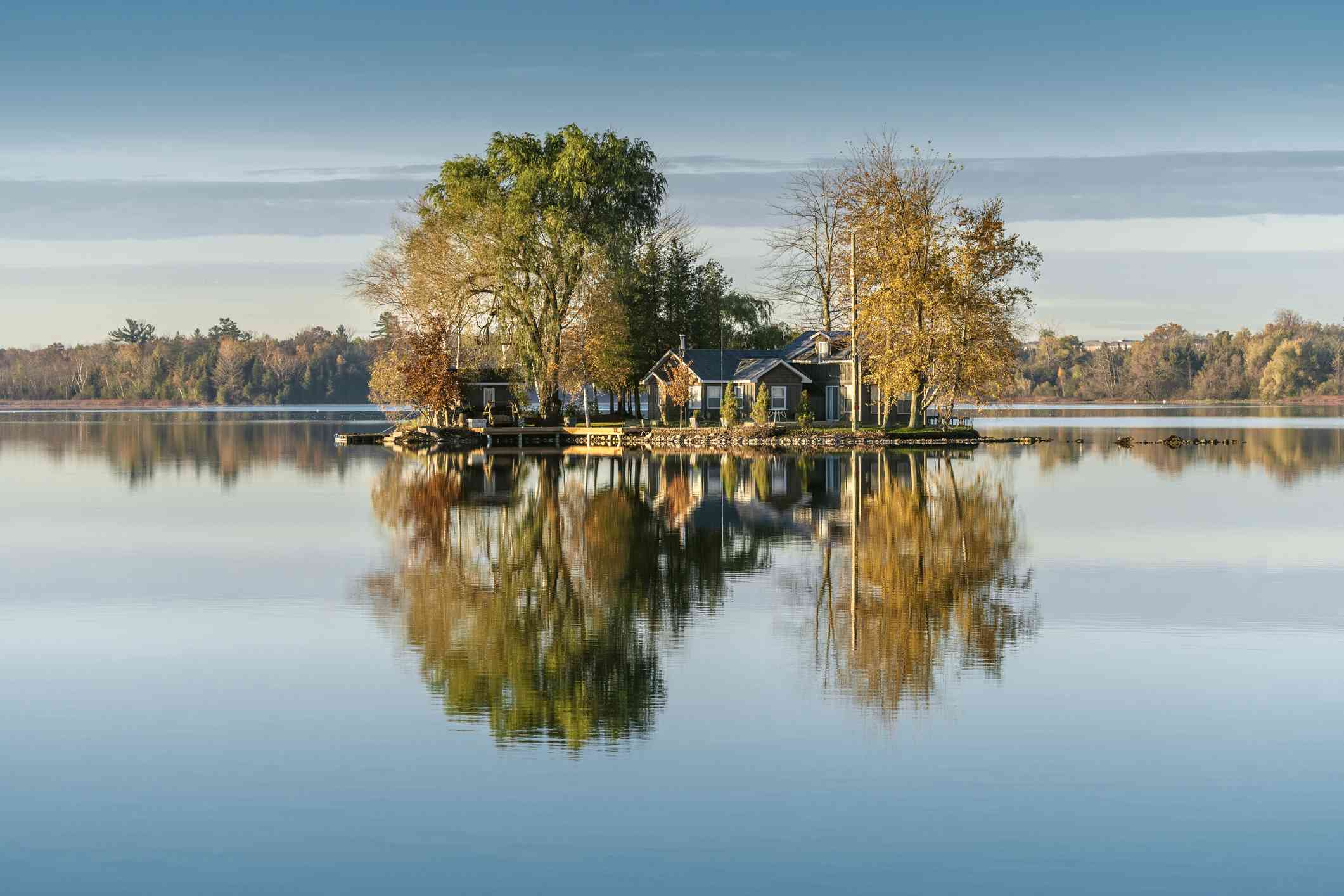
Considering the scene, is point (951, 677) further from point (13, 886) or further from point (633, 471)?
point (633, 471)

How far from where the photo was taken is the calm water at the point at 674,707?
26.0ft

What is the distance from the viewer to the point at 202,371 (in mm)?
180875

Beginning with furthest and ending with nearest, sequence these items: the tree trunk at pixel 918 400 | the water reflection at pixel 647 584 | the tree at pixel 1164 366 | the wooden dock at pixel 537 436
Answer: the tree at pixel 1164 366 < the wooden dock at pixel 537 436 < the tree trunk at pixel 918 400 < the water reflection at pixel 647 584

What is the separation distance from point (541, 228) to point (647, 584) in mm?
51459

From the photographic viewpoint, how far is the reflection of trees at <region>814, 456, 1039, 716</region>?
12305mm

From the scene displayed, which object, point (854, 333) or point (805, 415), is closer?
point (854, 333)

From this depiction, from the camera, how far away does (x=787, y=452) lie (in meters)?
53.6

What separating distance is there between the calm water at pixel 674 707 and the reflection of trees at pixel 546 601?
0.23ft

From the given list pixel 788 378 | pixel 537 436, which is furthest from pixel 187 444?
pixel 788 378

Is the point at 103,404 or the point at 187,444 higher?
the point at 103,404

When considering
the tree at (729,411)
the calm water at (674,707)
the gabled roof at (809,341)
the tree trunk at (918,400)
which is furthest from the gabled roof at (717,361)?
the calm water at (674,707)

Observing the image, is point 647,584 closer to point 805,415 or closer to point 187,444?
point 805,415

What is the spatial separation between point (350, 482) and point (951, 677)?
90.8 feet

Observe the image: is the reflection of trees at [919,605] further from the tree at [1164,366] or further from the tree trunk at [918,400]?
the tree at [1164,366]
